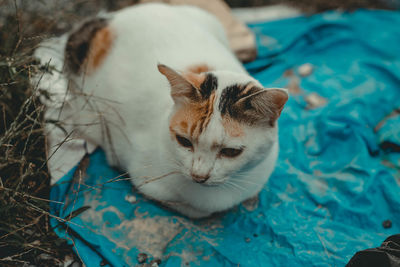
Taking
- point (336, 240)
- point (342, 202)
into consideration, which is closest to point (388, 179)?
point (342, 202)

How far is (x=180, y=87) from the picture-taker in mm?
1511

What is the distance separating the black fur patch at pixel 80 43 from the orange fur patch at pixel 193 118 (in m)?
1.16

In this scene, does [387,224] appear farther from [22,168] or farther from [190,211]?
[22,168]

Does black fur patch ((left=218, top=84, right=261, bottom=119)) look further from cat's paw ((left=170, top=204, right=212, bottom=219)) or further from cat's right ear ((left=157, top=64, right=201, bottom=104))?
cat's paw ((left=170, top=204, right=212, bottom=219))

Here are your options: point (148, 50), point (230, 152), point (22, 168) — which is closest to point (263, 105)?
point (230, 152)

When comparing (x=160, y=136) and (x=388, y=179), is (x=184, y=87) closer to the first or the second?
(x=160, y=136)

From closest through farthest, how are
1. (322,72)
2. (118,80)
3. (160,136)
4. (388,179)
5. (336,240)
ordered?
(160,136) < (336,240) < (118,80) < (388,179) < (322,72)

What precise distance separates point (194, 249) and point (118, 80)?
1.18 metres

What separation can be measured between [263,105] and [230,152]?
0.87 ft

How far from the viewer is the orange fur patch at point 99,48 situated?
2242 mm

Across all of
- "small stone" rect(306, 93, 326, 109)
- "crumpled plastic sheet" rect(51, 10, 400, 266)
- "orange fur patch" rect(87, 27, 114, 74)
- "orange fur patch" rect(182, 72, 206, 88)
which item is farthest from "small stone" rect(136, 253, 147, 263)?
"small stone" rect(306, 93, 326, 109)

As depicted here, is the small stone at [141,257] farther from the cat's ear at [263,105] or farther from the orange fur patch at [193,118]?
the cat's ear at [263,105]

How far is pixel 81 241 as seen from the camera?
6.14ft

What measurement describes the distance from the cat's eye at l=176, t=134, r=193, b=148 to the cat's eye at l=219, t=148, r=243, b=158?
0.52 ft
